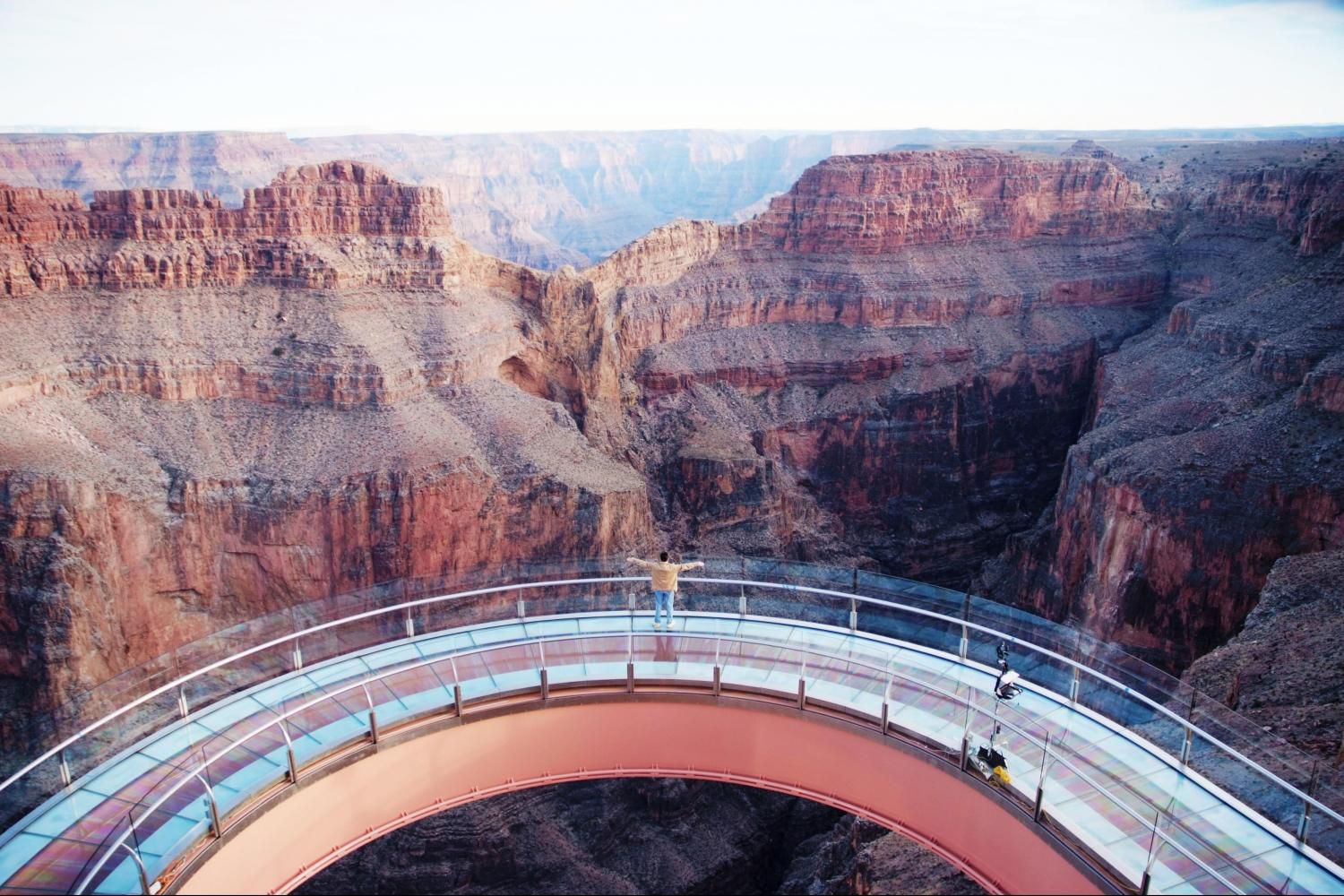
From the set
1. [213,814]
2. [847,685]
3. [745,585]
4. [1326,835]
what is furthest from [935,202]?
[213,814]

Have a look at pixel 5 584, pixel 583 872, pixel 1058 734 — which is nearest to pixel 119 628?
pixel 5 584

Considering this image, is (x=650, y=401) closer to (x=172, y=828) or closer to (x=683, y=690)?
(x=683, y=690)

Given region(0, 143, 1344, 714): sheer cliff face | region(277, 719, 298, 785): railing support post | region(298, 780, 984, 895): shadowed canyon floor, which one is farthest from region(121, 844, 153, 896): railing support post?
region(0, 143, 1344, 714): sheer cliff face

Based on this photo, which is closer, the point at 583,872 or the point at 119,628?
the point at 583,872

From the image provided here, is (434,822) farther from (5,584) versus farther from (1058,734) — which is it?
(1058,734)

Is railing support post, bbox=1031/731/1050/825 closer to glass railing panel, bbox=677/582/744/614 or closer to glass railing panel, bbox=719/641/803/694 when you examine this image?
glass railing panel, bbox=719/641/803/694

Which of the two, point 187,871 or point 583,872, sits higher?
point 187,871
